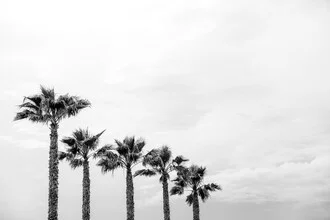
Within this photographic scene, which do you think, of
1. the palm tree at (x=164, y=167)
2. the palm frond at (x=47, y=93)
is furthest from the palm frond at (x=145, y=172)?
the palm frond at (x=47, y=93)

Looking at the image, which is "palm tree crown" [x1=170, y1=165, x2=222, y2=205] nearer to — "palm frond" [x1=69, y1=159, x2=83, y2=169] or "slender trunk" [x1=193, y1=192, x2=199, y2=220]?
"slender trunk" [x1=193, y1=192, x2=199, y2=220]

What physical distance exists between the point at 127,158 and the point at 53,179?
32.7 feet

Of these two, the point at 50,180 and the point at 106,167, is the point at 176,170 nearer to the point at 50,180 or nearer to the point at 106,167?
the point at 106,167

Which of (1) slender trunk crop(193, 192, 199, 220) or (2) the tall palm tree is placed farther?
(1) slender trunk crop(193, 192, 199, 220)

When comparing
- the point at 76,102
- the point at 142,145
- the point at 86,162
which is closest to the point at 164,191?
the point at 142,145

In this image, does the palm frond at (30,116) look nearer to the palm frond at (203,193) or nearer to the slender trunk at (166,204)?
the slender trunk at (166,204)

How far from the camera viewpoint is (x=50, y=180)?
32250mm

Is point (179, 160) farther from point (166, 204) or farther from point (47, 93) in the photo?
point (47, 93)

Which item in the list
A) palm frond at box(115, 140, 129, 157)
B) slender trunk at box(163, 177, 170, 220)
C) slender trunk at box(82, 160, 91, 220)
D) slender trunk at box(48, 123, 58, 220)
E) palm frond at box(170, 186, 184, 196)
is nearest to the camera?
slender trunk at box(48, 123, 58, 220)

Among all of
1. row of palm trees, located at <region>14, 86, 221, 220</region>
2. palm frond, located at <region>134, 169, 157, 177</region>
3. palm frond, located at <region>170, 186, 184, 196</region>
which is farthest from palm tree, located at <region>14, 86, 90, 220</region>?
palm frond, located at <region>170, 186, 184, 196</region>

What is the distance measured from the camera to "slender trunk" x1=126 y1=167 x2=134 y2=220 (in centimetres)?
3975

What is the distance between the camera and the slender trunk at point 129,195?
39.8 meters

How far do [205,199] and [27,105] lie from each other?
24.7 m

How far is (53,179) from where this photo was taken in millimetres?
32250
